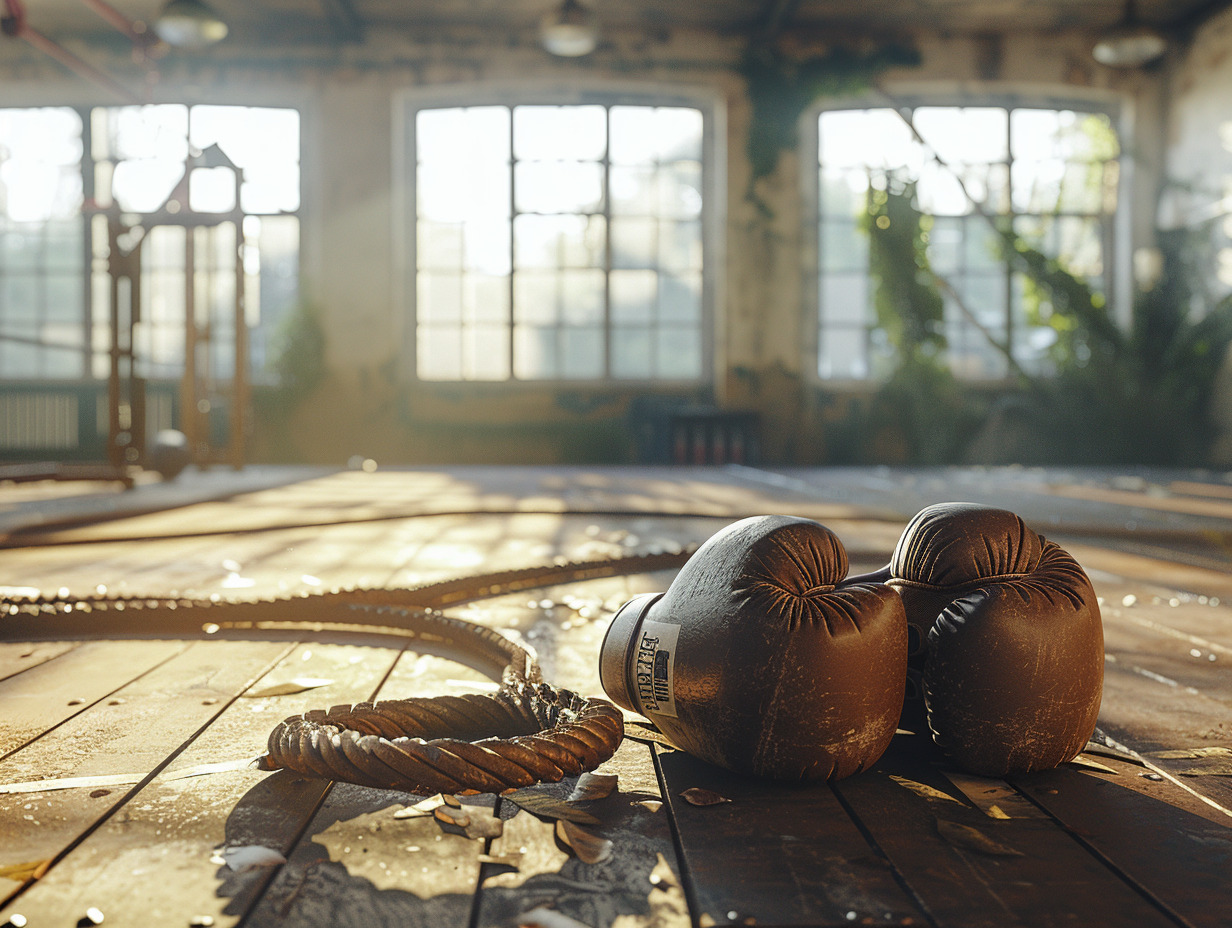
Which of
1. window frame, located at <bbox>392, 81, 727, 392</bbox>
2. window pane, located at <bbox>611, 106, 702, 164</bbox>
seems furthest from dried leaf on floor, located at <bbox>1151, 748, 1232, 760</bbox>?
window pane, located at <bbox>611, 106, 702, 164</bbox>

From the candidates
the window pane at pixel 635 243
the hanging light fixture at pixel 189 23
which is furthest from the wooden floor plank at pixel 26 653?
the window pane at pixel 635 243

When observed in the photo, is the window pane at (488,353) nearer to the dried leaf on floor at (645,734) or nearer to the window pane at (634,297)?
the window pane at (634,297)

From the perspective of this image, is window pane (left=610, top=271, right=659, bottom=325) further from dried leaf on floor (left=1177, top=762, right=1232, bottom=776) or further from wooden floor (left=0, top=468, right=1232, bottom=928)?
dried leaf on floor (left=1177, top=762, right=1232, bottom=776)

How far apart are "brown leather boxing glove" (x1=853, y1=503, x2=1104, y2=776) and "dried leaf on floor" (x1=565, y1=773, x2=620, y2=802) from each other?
1.18 ft

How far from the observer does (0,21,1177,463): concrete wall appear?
866 cm

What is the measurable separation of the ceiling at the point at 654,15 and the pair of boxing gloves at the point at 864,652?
8078 millimetres

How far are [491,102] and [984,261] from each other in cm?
485

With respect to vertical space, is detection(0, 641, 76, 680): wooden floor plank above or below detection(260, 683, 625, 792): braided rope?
below

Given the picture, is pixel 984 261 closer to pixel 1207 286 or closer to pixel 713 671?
pixel 1207 286

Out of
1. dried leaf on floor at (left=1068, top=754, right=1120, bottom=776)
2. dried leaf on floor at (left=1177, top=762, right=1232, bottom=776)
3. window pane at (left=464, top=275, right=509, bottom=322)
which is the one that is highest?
window pane at (left=464, top=275, right=509, bottom=322)

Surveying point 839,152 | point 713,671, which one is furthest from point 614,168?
point 713,671

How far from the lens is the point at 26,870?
0.77 m

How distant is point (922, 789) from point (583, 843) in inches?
14.8

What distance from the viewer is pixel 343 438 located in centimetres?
873
